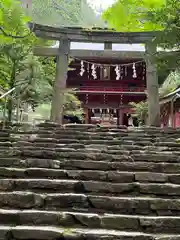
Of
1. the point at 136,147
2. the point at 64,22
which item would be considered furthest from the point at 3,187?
the point at 64,22

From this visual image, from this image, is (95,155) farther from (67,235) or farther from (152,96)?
(152,96)

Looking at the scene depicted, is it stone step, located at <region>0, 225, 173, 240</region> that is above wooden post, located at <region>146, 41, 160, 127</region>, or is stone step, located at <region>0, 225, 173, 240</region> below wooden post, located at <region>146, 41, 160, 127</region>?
below

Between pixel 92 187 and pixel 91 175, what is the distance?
0.35m

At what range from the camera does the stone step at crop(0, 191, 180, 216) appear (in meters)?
3.65

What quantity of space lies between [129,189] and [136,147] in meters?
2.08

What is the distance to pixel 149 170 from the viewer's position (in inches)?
188

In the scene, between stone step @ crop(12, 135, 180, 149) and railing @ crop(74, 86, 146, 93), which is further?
railing @ crop(74, 86, 146, 93)

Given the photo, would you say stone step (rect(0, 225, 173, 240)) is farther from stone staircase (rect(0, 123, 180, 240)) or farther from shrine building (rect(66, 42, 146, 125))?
shrine building (rect(66, 42, 146, 125))

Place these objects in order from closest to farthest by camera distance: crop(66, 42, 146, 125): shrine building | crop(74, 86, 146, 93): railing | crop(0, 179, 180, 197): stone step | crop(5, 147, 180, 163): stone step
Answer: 1. crop(0, 179, 180, 197): stone step
2. crop(5, 147, 180, 163): stone step
3. crop(66, 42, 146, 125): shrine building
4. crop(74, 86, 146, 93): railing

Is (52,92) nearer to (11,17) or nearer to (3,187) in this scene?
(11,17)

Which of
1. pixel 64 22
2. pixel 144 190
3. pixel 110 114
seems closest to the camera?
pixel 144 190

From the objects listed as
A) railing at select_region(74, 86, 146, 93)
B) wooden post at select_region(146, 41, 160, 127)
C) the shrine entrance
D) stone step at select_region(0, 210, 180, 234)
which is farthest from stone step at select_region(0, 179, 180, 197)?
the shrine entrance

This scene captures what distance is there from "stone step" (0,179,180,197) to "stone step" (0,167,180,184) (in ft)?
0.77

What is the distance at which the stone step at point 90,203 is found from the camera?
3.65 meters
